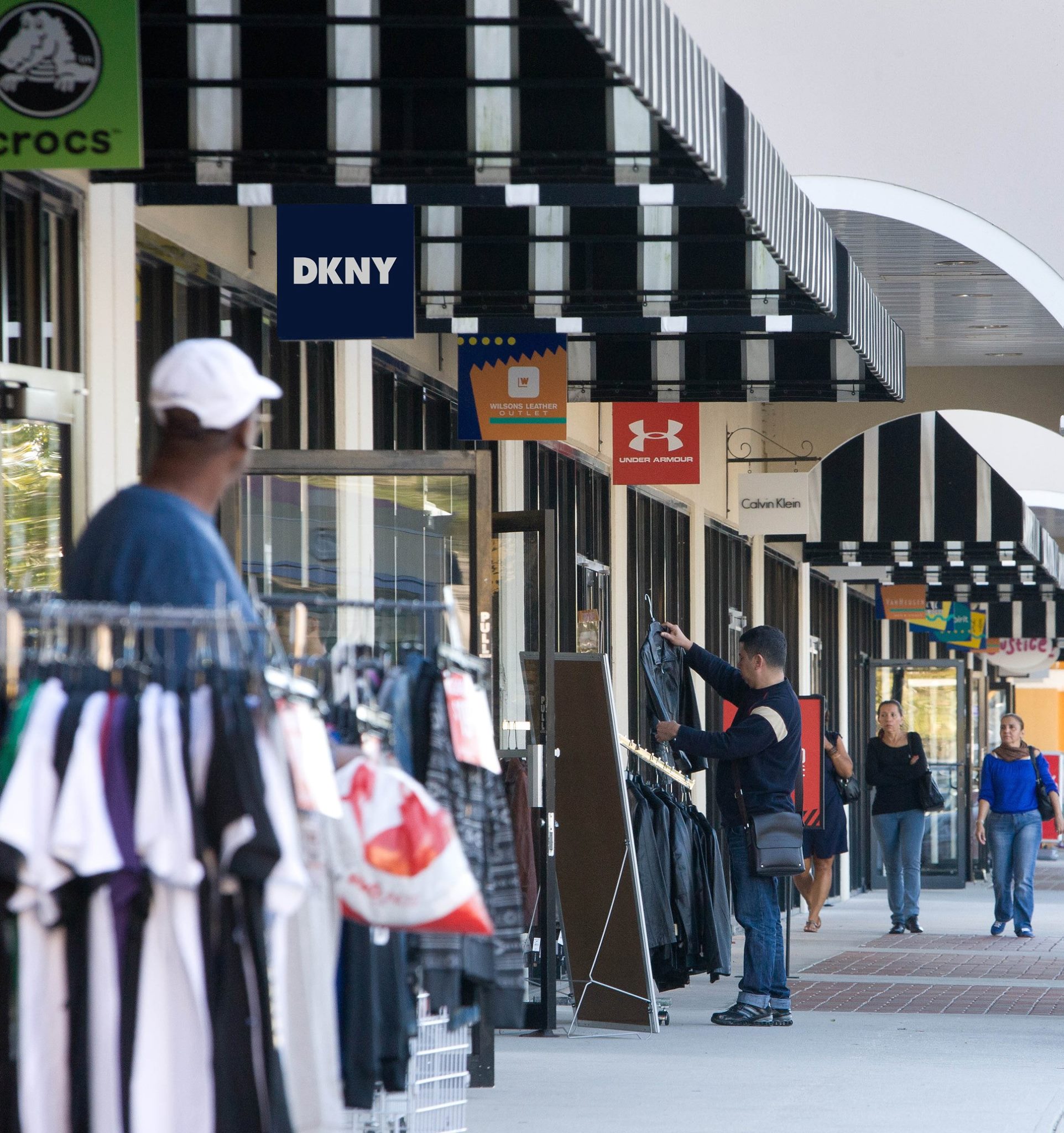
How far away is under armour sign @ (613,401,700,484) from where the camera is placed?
12.4m

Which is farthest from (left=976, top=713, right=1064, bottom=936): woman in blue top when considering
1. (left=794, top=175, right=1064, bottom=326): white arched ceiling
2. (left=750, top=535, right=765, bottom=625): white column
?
(left=794, top=175, right=1064, bottom=326): white arched ceiling

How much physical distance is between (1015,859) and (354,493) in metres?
9.40

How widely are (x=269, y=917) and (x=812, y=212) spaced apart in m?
5.43

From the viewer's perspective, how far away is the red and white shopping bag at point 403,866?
3.61 metres

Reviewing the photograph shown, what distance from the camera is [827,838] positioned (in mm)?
14320

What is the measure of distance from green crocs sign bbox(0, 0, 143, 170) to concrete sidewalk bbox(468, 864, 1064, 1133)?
11.5ft

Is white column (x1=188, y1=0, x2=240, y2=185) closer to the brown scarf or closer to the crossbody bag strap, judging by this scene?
the crossbody bag strap

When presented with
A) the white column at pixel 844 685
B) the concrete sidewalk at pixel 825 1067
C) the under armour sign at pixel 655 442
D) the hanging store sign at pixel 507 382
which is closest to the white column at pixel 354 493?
the hanging store sign at pixel 507 382

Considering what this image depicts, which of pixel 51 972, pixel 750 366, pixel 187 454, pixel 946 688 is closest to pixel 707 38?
pixel 750 366

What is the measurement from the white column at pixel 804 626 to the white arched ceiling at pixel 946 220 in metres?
9.31

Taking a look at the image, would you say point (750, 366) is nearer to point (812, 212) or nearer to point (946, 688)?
point (812, 212)

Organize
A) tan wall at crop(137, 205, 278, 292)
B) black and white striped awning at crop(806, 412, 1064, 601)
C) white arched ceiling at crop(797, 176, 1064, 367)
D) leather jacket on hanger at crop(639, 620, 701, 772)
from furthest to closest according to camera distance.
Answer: black and white striped awning at crop(806, 412, 1064, 601) < white arched ceiling at crop(797, 176, 1064, 367) < leather jacket on hanger at crop(639, 620, 701, 772) < tan wall at crop(137, 205, 278, 292)

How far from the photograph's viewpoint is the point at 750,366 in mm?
10703

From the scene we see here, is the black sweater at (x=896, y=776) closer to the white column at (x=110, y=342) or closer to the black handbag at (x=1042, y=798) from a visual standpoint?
the black handbag at (x=1042, y=798)
